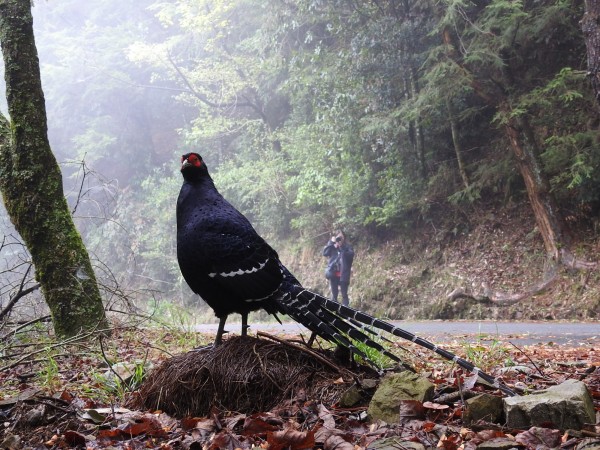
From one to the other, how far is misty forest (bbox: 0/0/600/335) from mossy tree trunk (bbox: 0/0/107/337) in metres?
0.07

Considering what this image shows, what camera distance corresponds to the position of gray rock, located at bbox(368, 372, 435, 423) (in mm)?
2807

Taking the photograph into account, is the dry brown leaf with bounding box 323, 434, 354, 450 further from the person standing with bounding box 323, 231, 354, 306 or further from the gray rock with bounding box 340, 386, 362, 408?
the person standing with bounding box 323, 231, 354, 306

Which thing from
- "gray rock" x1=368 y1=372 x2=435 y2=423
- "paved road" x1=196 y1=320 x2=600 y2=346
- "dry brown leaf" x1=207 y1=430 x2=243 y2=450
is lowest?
"paved road" x1=196 y1=320 x2=600 y2=346

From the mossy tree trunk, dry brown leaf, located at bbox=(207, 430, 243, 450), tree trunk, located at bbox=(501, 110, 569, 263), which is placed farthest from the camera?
tree trunk, located at bbox=(501, 110, 569, 263)

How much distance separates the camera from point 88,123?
1497 inches

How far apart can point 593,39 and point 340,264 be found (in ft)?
25.7

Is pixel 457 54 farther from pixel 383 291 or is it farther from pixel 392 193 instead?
pixel 383 291

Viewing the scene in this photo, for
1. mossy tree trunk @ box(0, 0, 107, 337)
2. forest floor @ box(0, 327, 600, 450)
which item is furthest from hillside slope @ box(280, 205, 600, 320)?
mossy tree trunk @ box(0, 0, 107, 337)

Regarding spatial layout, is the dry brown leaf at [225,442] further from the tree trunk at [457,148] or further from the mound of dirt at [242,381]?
the tree trunk at [457,148]

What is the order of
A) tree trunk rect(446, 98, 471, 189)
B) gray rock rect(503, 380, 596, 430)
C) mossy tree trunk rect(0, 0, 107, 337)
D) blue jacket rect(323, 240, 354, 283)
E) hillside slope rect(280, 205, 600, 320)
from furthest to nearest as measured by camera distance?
tree trunk rect(446, 98, 471, 189) → blue jacket rect(323, 240, 354, 283) → hillside slope rect(280, 205, 600, 320) → mossy tree trunk rect(0, 0, 107, 337) → gray rock rect(503, 380, 596, 430)

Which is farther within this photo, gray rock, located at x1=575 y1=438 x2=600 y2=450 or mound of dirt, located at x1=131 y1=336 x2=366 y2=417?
mound of dirt, located at x1=131 y1=336 x2=366 y2=417

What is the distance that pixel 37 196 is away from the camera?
5.94 meters

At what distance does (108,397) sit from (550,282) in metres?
10.5

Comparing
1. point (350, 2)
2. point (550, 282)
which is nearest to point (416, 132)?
point (350, 2)
